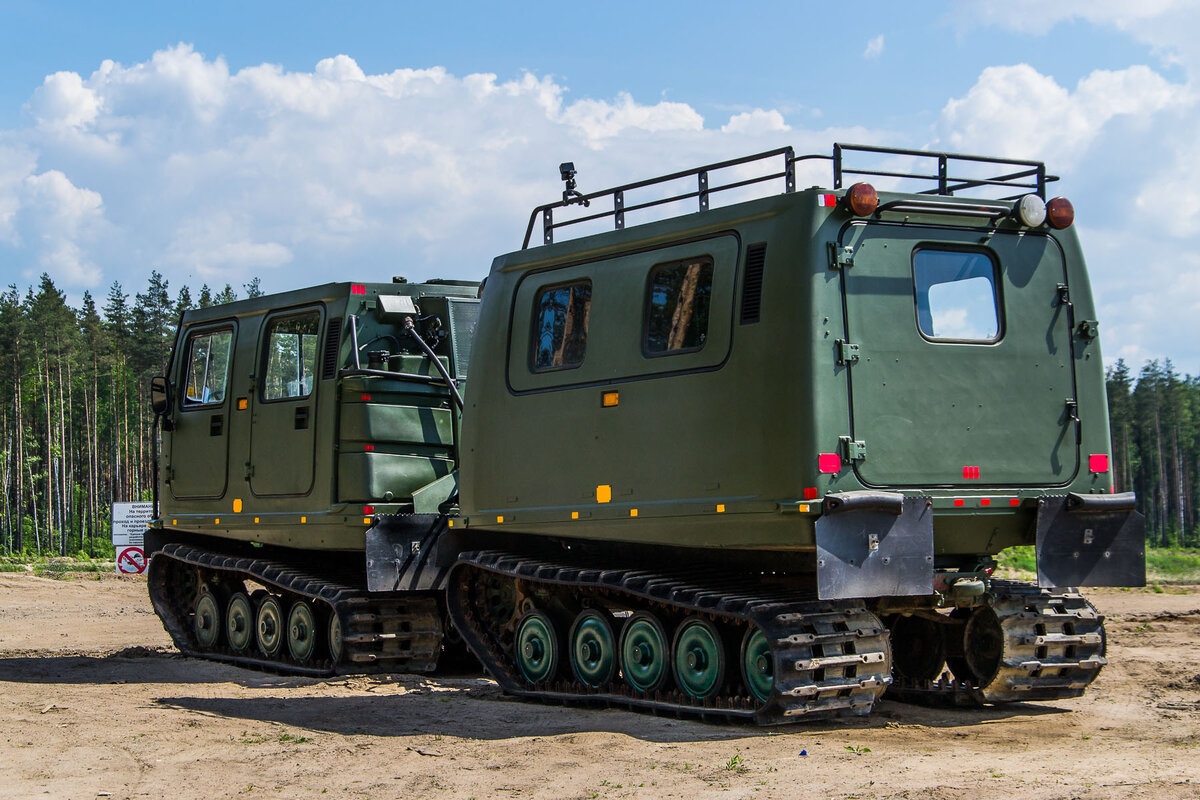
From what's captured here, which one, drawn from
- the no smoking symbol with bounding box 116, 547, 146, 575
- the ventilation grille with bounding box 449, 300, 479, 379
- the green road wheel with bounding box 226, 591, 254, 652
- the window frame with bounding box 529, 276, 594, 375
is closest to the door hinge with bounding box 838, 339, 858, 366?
the window frame with bounding box 529, 276, 594, 375

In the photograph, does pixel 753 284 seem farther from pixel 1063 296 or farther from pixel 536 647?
pixel 536 647

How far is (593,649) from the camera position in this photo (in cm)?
1102

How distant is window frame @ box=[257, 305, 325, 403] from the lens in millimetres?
14336

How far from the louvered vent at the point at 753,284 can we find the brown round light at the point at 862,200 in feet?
2.23

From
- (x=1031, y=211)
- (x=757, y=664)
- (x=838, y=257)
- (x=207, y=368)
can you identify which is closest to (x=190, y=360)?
(x=207, y=368)

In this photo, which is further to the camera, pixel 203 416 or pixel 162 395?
pixel 162 395

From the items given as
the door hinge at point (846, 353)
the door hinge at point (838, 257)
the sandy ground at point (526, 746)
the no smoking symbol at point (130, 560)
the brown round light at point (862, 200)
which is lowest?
the sandy ground at point (526, 746)

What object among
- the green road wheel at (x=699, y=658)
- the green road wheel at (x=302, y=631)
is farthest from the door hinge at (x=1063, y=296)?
Result: the green road wheel at (x=302, y=631)

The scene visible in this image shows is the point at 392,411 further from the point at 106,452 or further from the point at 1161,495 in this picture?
the point at 1161,495

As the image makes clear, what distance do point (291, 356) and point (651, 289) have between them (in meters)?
Result: 5.71

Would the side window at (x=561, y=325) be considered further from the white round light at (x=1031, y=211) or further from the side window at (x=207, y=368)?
the side window at (x=207, y=368)

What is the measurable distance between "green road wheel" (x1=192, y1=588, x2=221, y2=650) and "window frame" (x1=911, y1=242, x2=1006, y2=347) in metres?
9.91

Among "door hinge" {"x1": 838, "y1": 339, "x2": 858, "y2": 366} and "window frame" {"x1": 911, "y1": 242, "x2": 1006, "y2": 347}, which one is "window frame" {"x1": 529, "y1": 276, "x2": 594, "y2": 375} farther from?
"window frame" {"x1": 911, "y1": 242, "x2": 1006, "y2": 347}

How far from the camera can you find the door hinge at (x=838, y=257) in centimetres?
933
